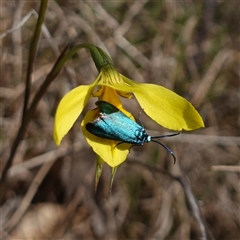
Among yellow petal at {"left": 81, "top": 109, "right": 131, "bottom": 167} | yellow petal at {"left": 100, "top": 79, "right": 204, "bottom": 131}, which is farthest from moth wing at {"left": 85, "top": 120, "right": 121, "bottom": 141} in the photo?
yellow petal at {"left": 100, "top": 79, "right": 204, "bottom": 131}

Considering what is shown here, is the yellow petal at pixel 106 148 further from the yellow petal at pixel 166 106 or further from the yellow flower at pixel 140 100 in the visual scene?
the yellow petal at pixel 166 106

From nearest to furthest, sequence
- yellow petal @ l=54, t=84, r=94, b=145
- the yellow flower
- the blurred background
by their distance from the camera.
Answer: yellow petal @ l=54, t=84, r=94, b=145
the yellow flower
the blurred background

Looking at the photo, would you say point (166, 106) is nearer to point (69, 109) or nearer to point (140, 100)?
point (140, 100)

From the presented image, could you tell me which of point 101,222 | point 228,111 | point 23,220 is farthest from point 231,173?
point 23,220

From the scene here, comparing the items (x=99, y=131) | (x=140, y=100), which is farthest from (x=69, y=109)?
(x=140, y=100)

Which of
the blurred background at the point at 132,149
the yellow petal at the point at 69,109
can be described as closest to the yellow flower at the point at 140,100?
the yellow petal at the point at 69,109

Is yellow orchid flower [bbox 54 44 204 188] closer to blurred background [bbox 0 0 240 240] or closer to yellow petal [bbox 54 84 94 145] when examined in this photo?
yellow petal [bbox 54 84 94 145]

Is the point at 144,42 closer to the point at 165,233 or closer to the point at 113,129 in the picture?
the point at 165,233
